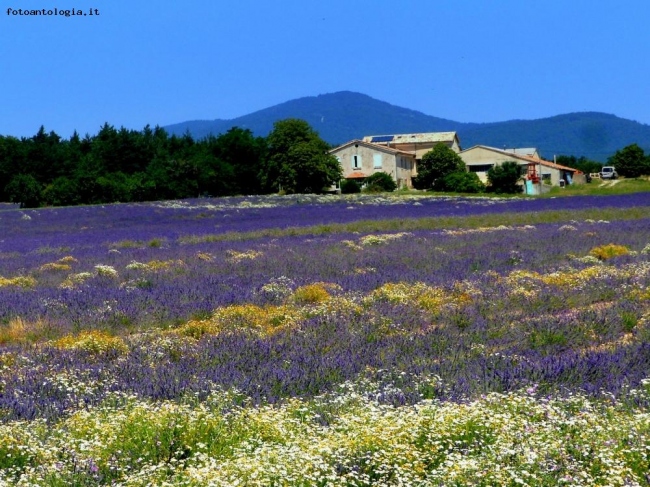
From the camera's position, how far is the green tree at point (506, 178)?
66.6m

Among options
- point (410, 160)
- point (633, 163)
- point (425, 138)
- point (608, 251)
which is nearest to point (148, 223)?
point (608, 251)

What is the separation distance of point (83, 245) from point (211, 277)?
11784 mm

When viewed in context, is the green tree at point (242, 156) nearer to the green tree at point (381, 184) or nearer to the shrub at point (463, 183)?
the green tree at point (381, 184)

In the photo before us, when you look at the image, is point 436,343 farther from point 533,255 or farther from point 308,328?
point 533,255

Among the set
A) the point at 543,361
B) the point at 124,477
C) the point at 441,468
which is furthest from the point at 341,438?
the point at 543,361

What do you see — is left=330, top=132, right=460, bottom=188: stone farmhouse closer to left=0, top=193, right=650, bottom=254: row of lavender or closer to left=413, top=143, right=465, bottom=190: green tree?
left=413, top=143, right=465, bottom=190: green tree

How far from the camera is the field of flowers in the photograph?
3811mm

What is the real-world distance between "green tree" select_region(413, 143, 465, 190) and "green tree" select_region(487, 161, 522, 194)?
8.21m

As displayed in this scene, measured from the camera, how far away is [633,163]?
93250mm

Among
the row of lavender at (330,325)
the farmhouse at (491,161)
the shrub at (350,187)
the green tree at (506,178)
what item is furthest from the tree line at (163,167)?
the row of lavender at (330,325)

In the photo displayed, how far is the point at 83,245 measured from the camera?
73.4ft

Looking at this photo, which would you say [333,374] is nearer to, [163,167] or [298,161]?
[298,161]

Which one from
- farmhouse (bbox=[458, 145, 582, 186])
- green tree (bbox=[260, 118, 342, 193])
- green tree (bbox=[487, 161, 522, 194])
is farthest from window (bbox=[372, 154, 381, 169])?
green tree (bbox=[487, 161, 522, 194])

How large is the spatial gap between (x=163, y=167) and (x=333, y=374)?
7308cm
